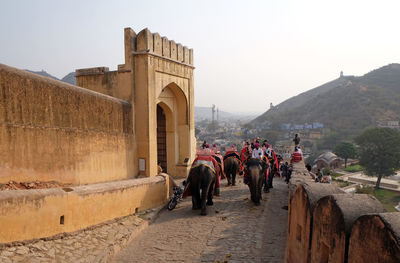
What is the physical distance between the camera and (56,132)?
280 inches

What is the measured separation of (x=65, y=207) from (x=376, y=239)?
5419 mm

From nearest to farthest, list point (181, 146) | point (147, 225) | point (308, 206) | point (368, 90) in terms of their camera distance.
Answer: point (308, 206) < point (147, 225) < point (181, 146) < point (368, 90)

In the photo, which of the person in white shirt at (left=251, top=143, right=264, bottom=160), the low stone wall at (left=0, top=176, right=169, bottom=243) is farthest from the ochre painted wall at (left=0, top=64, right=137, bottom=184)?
the person in white shirt at (left=251, top=143, right=264, bottom=160)

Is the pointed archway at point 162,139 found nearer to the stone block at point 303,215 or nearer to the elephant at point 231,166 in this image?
the elephant at point 231,166

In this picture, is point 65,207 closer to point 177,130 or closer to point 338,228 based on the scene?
point 338,228

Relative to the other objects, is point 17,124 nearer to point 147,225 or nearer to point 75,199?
point 75,199

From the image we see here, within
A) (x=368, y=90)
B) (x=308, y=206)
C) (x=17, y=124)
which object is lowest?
(x=308, y=206)

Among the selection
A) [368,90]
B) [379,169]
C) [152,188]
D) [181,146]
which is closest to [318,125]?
[368,90]

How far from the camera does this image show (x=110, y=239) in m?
6.70

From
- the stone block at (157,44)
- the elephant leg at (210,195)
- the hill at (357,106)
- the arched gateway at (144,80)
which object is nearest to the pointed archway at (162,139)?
the arched gateway at (144,80)

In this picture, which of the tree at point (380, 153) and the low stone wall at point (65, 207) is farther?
the tree at point (380, 153)

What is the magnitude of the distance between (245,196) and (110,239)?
533cm

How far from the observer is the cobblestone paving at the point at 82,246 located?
504 centimetres

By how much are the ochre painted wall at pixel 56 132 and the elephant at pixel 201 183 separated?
2.45m
